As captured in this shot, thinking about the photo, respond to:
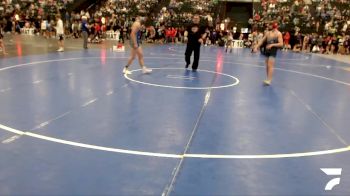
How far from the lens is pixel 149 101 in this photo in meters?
8.41

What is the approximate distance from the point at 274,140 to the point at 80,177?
309 cm

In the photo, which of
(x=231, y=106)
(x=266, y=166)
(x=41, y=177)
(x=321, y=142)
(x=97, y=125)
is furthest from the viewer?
(x=231, y=106)

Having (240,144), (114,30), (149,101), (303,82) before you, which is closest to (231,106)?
(149,101)

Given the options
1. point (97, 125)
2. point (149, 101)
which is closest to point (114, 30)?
point (149, 101)

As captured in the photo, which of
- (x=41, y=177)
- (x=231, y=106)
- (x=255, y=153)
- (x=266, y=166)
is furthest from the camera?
(x=231, y=106)

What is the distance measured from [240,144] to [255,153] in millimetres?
377

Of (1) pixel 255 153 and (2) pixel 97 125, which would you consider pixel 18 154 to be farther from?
(1) pixel 255 153

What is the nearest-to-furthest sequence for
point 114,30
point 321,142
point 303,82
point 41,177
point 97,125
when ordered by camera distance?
point 41,177, point 321,142, point 97,125, point 303,82, point 114,30

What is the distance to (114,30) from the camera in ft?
88.5

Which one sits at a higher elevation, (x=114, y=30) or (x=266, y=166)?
(x=114, y=30)

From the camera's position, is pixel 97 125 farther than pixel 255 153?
Yes

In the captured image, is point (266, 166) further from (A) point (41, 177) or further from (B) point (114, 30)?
(B) point (114, 30)

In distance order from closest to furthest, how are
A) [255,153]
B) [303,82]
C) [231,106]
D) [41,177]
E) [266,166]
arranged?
[41,177], [266,166], [255,153], [231,106], [303,82]

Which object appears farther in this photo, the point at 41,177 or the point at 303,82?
the point at 303,82
